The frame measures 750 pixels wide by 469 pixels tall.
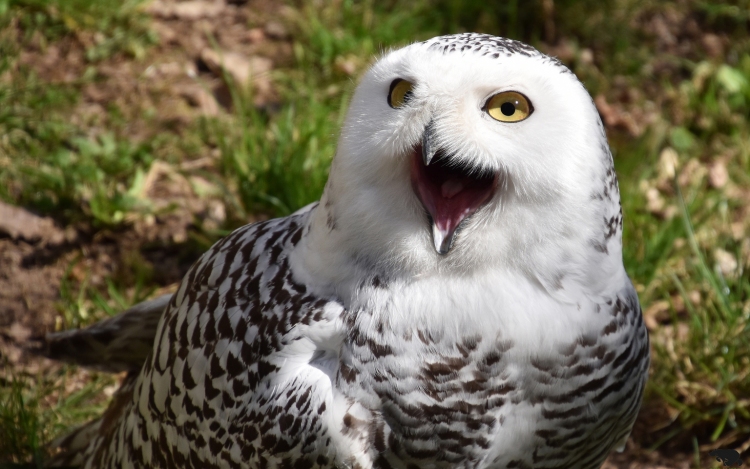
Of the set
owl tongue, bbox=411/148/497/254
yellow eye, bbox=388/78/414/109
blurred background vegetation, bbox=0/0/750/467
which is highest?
yellow eye, bbox=388/78/414/109

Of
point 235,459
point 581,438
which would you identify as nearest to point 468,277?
point 581,438

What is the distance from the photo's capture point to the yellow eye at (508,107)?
1694 mm

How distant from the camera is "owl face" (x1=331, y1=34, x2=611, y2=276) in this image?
5.55ft

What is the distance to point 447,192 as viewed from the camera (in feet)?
5.97

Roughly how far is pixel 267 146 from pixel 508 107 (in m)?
2.18

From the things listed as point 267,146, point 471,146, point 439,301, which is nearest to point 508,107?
point 471,146

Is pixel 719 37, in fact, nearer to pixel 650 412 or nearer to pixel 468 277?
pixel 650 412

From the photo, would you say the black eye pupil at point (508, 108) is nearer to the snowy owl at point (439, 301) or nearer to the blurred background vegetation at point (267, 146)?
the snowy owl at point (439, 301)

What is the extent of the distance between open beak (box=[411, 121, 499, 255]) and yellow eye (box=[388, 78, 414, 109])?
0.12 meters

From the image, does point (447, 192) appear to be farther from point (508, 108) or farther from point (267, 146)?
point (267, 146)

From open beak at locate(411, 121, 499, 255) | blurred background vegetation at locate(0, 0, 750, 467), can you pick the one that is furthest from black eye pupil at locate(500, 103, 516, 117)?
blurred background vegetation at locate(0, 0, 750, 467)

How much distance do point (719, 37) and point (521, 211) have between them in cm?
387

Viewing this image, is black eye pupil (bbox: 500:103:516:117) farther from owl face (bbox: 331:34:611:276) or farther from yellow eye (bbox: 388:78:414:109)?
yellow eye (bbox: 388:78:414:109)

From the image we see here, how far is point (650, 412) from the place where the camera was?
316 cm
